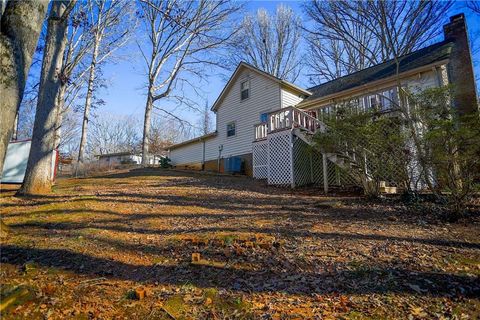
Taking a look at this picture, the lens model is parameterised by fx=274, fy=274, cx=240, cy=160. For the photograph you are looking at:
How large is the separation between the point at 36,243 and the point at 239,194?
4.78 m

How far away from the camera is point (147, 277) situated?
2.80 meters

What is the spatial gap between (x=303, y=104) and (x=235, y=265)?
38.9ft

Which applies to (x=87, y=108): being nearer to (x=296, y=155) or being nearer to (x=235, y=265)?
(x=296, y=155)

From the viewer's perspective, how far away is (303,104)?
13.7 meters

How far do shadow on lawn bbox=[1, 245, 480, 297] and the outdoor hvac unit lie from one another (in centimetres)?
1193

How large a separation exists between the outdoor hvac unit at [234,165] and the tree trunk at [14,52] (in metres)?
12.3

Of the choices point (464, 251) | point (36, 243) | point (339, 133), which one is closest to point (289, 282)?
point (464, 251)

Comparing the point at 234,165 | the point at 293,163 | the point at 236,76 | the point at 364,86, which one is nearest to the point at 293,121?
the point at 293,163

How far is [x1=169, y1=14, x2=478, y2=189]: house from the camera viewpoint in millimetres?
9492

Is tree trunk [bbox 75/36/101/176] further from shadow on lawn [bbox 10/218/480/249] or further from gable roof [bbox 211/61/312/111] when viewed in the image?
shadow on lawn [bbox 10/218/480/249]

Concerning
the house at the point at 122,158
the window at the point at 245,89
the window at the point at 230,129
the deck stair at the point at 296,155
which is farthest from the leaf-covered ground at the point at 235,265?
the house at the point at 122,158

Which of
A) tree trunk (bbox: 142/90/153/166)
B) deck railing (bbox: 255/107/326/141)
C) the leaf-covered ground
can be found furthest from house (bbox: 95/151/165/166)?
the leaf-covered ground

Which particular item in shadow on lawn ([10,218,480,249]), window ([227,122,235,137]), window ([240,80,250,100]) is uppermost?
window ([240,80,250,100])

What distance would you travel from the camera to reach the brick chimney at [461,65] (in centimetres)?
1014
